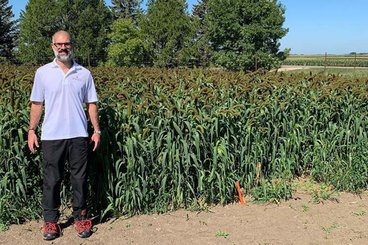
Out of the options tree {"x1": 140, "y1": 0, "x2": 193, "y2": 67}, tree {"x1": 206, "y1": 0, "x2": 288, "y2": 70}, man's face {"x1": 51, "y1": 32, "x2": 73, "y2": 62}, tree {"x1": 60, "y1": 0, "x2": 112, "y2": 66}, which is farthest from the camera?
tree {"x1": 60, "y1": 0, "x2": 112, "y2": 66}

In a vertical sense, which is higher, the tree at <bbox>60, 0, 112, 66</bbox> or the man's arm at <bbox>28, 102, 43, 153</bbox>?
the tree at <bbox>60, 0, 112, 66</bbox>

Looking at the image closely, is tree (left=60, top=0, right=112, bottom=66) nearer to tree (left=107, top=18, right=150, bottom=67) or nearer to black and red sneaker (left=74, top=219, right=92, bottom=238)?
tree (left=107, top=18, right=150, bottom=67)

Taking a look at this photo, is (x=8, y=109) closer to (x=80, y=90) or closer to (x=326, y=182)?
(x=80, y=90)

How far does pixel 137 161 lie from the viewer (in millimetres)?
4258

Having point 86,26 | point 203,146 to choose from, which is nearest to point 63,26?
point 86,26

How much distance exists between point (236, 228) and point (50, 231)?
1716 millimetres

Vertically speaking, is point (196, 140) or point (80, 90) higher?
point (80, 90)

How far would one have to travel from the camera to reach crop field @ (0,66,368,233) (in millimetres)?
4227

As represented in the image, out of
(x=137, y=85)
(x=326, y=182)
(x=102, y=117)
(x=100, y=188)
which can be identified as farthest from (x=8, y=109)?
(x=326, y=182)

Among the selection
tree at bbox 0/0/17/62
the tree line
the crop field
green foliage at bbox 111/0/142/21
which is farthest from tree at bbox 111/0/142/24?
the crop field

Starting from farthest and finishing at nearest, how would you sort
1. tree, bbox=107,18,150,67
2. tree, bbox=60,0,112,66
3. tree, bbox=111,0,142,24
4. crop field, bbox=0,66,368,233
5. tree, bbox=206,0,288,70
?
1. tree, bbox=111,0,142,24
2. tree, bbox=60,0,112,66
3. tree, bbox=206,0,288,70
4. tree, bbox=107,18,150,67
5. crop field, bbox=0,66,368,233

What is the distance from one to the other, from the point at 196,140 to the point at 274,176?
1.44 m

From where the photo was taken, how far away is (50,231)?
12.8 feet

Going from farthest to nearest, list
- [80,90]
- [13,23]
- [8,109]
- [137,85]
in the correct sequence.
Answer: [13,23]
[137,85]
[8,109]
[80,90]
